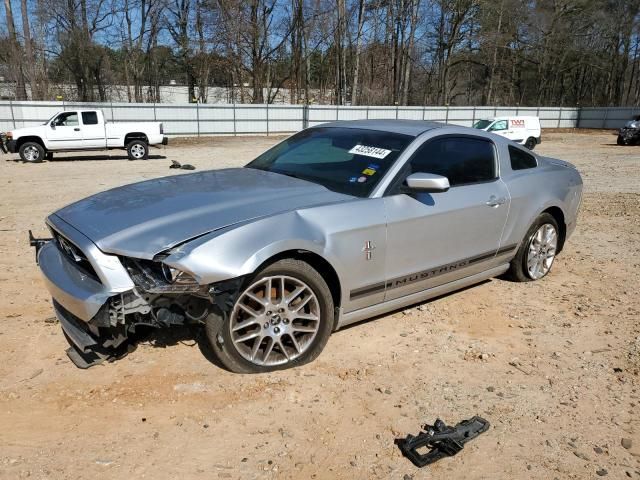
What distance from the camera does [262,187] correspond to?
3.70 m

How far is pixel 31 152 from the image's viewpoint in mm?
16609

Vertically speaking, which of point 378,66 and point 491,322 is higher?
point 378,66

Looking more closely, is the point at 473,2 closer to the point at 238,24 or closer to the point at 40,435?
the point at 238,24

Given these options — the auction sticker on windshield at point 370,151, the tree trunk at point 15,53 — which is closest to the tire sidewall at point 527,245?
the auction sticker on windshield at point 370,151

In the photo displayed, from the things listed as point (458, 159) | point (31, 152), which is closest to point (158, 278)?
point (458, 159)

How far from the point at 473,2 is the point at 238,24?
19938 millimetres

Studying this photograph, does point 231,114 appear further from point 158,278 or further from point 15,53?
point 158,278

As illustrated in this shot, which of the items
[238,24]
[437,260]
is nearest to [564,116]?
[238,24]

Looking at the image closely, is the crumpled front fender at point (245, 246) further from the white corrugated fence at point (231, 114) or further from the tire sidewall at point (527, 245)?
the white corrugated fence at point (231, 114)

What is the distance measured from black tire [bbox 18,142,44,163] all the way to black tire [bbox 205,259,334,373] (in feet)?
53.3

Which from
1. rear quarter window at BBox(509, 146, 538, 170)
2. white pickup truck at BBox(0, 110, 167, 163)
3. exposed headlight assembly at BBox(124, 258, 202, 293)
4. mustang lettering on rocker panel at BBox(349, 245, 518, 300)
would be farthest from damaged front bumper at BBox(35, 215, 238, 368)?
white pickup truck at BBox(0, 110, 167, 163)

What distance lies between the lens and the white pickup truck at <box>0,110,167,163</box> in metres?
16.5

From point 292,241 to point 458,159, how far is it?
1.88 meters

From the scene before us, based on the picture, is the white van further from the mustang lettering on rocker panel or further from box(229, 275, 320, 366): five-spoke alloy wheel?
box(229, 275, 320, 366): five-spoke alloy wheel
